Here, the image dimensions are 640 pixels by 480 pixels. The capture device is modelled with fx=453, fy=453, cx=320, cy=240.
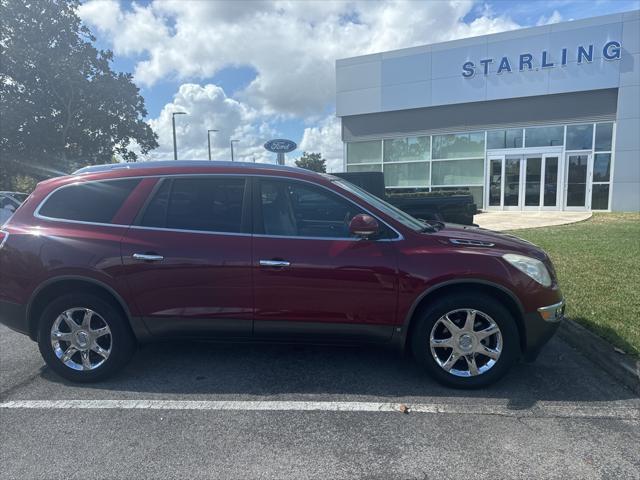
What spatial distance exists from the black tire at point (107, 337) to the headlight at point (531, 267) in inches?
126

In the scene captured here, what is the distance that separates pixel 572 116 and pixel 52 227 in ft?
67.4

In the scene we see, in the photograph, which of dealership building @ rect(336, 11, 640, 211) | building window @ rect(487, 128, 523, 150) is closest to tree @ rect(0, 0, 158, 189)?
dealership building @ rect(336, 11, 640, 211)

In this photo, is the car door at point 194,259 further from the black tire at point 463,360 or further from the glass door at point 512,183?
the glass door at point 512,183

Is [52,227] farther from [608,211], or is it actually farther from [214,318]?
[608,211]

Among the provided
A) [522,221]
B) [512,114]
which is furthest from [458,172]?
[522,221]

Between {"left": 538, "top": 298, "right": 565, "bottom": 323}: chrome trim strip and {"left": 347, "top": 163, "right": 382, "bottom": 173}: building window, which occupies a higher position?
{"left": 347, "top": 163, "right": 382, "bottom": 173}: building window

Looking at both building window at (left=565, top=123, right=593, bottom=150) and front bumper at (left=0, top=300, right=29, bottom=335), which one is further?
building window at (left=565, top=123, right=593, bottom=150)

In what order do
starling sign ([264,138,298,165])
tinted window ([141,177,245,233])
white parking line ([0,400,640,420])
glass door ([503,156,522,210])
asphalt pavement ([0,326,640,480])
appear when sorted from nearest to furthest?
asphalt pavement ([0,326,640,480])
white parking line ([0,400,640,420])
tinted window ([141,177,245,233])
starling sign ([264,138,298,165])
glass door ([503,156,522,210])

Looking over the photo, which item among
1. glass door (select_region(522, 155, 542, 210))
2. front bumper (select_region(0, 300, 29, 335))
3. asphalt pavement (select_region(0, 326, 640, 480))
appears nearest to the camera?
asphalt pavement (select_region(0, 326, 640, 480))

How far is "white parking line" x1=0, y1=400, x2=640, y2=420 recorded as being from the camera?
328 cm

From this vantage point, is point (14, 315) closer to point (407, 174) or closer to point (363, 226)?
point (363, 226)

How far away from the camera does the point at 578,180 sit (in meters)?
19.2

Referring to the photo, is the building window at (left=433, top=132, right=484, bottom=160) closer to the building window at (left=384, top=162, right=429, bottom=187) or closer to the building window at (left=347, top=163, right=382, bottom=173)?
the building window at (left=384, top=162, right=429, bottom=187)

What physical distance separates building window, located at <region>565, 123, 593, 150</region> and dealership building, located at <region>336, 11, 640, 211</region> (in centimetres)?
4
